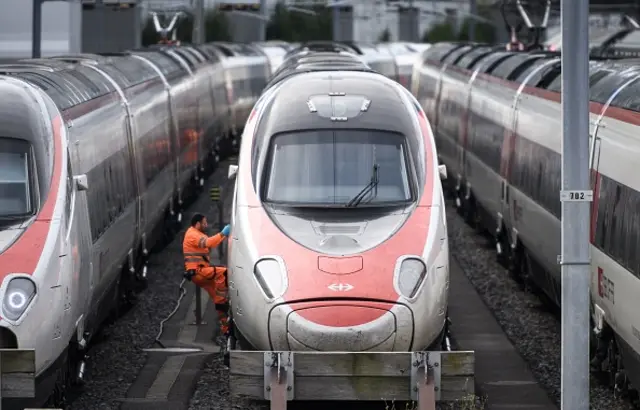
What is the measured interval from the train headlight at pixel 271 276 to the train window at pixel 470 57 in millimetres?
17784

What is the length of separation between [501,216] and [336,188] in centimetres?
882

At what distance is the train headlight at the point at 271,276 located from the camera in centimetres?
1192

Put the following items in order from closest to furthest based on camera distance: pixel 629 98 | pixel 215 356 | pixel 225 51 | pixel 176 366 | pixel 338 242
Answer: pixel 338 242
pixel 629 98
pixel 176 366
pixel 215 356
pixel 225 51

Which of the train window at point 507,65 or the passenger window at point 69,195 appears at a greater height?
the train window at point 507,65

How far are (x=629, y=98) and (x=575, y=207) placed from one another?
361cm

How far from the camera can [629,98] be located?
13766 mm

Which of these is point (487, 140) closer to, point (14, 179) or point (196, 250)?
point (196, 250)

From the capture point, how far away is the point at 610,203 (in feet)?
44.1

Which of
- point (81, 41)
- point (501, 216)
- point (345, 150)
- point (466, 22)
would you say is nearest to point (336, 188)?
point (345, 150)

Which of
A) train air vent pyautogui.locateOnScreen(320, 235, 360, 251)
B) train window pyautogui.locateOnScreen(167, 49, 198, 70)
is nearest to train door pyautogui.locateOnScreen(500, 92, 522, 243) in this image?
train air vent pyautogui.locateOnScreen(320, 235, 360, 251)

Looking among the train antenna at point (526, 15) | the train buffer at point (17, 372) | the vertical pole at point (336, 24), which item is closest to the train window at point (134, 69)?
the train buffer at point (17, 372)

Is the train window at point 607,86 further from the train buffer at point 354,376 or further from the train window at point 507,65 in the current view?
the train window at point 507,65

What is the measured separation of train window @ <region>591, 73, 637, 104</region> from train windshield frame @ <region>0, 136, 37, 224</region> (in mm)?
5588

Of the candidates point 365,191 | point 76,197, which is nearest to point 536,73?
point 365,191
